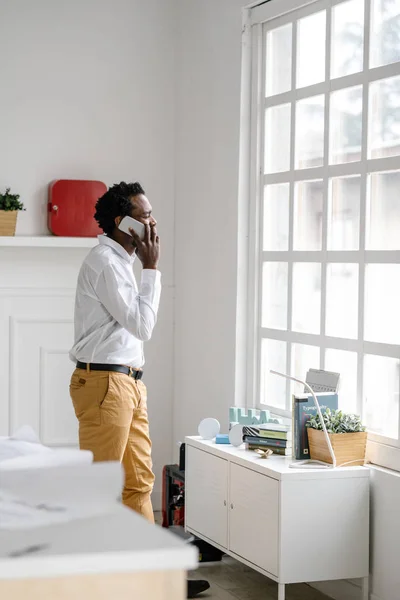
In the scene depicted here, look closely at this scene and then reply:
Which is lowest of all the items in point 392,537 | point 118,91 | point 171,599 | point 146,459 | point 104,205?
point 392,537

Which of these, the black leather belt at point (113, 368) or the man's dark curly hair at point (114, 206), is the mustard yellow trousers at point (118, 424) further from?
the man's dark curly hair at point (114, 206)

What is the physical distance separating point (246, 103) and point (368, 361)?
4.62ft

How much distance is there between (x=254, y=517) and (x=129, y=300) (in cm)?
91

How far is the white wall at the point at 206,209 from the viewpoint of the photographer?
4.19 metres

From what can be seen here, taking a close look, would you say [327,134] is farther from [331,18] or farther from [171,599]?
[171,599]

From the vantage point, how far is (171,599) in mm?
1063

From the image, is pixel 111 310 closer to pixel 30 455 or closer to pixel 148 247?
pixel 148 247

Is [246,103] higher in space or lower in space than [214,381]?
higher

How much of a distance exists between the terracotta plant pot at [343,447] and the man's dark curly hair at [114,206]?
1045 millimetres

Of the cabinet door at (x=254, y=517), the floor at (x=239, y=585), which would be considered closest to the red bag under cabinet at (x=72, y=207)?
the cabinet door at (x=254, y=517)

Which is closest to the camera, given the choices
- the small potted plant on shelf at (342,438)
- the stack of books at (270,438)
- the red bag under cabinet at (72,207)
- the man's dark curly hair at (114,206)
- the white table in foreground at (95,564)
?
the white table in foreground at (95,564)

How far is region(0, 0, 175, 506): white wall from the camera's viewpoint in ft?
14.8

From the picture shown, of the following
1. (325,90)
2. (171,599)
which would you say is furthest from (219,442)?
(171,599)

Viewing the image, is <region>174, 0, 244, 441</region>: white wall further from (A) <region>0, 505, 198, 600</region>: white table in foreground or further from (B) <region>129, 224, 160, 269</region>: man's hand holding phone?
(A) <region>0, 505, 198, 600</region>: white table in foreground
